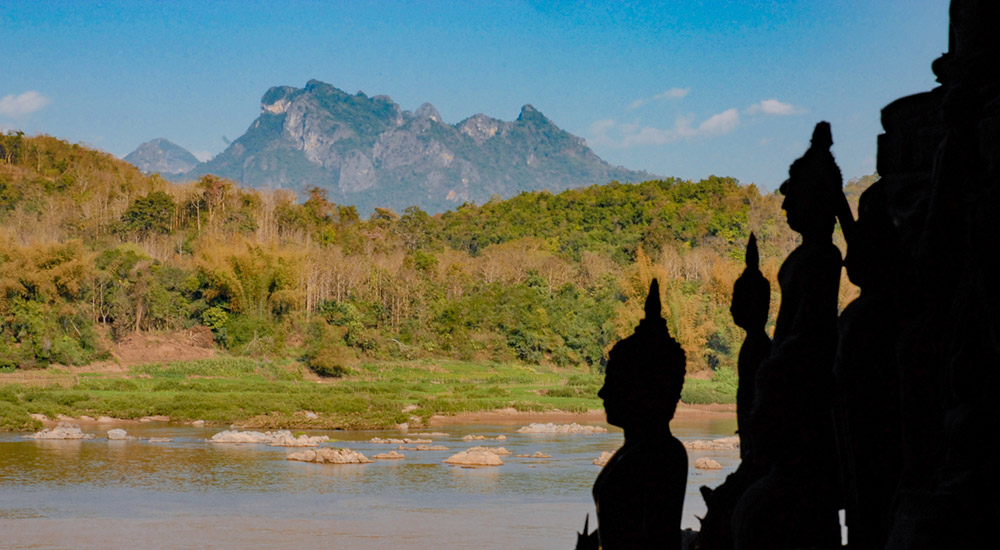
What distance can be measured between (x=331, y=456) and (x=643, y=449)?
666 inches

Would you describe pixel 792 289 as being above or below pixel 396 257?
below

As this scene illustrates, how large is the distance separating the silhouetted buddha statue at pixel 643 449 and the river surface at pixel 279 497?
9511 mm

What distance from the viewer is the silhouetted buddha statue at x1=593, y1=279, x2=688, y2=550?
94.4 inches

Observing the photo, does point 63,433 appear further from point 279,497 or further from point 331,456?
point 279,497

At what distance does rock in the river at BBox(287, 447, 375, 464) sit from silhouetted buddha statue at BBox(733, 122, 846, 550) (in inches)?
658

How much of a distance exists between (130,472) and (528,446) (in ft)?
26.6

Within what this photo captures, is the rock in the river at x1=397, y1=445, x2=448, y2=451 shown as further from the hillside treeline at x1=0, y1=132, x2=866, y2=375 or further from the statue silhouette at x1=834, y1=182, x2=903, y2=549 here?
the statue silhouette at x1=834, y1=182, x2=903, y2=549

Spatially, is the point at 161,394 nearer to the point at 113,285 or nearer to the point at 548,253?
the point at 113,285

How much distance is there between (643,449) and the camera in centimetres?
240

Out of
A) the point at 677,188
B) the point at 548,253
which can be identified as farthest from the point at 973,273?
the point at 677,188

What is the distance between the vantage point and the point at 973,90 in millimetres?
2127

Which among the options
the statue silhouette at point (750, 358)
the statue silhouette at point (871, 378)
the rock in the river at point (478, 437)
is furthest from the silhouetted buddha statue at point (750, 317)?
the rock in the river at point (478, 437)

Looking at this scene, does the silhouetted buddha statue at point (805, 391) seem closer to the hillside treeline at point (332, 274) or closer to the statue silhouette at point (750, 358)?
the statue silhouette at point (750, 358)

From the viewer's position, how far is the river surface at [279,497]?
39.8ft
